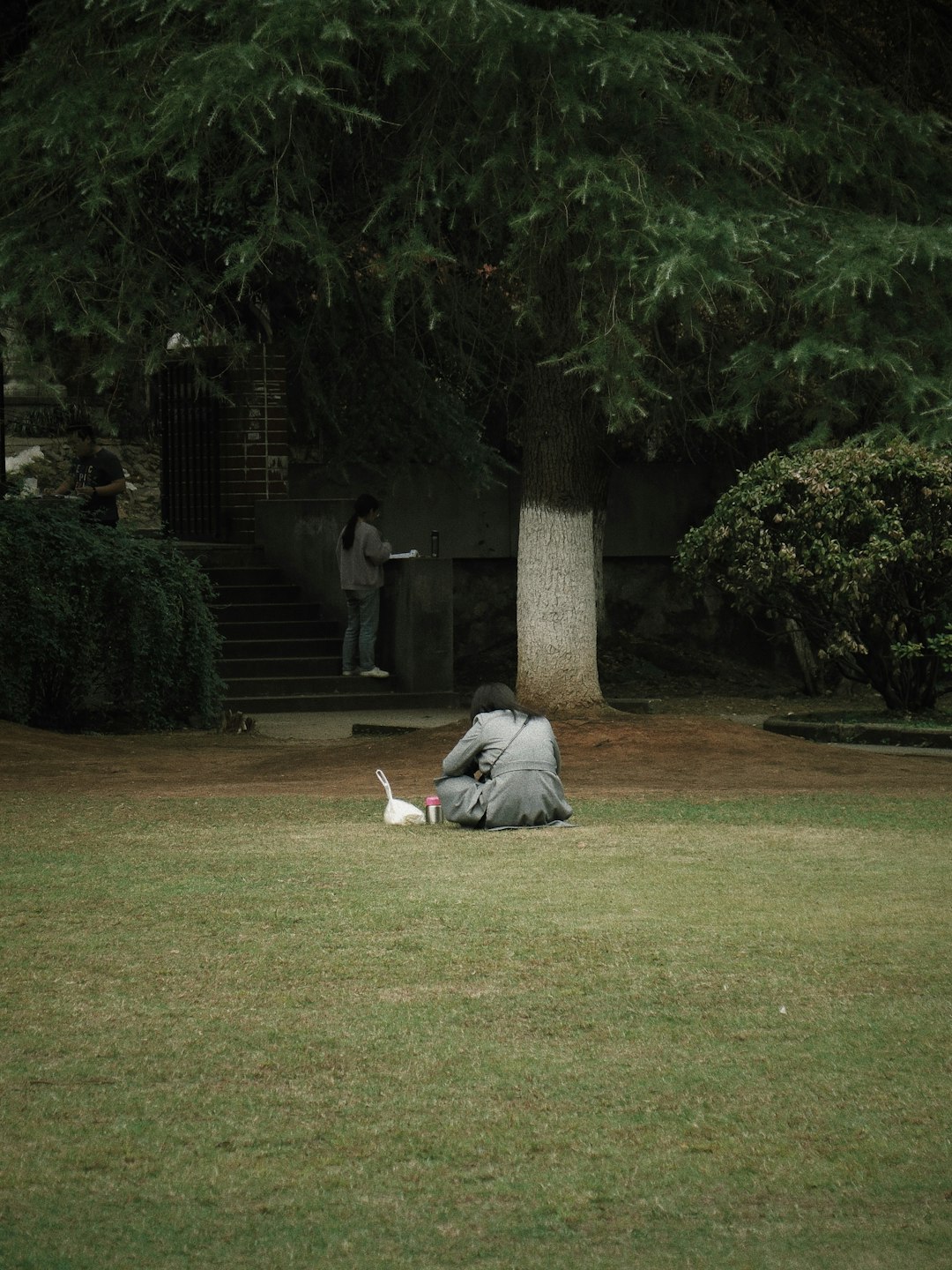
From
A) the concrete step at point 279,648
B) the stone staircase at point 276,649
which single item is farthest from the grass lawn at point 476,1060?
the concrete step at point 279,648

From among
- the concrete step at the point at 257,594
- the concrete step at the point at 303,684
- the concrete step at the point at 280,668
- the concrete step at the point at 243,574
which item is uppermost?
the concrete step at the point at 243,574

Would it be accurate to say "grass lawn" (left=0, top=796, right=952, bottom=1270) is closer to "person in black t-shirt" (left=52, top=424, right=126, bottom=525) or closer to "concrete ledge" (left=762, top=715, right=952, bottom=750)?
"concrete ledge" (left=762, top=715, right=952, bottom=750)

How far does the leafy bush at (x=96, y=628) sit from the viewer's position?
52.5 feet

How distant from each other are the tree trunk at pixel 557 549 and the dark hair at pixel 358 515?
4589mm

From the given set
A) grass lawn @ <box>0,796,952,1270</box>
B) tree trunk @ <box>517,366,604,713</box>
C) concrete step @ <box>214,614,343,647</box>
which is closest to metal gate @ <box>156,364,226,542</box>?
concrete step @ <box>214,614,343,647</box>

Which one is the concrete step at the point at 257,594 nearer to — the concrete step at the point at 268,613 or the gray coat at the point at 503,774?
the concrete step at the point at 268,613

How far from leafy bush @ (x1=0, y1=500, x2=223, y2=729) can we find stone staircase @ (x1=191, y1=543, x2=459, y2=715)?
60.0 inches

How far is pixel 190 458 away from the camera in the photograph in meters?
23.9

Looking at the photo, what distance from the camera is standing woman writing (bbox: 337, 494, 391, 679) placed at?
771 inches

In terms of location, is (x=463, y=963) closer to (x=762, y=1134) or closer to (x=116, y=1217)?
(x=762, y=1134)

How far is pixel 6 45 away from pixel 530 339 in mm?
5139

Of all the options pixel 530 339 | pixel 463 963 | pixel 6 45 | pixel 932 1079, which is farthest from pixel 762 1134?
pixel 6 45

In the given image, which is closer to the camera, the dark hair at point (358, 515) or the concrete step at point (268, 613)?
the dark hair at point (358, 515)

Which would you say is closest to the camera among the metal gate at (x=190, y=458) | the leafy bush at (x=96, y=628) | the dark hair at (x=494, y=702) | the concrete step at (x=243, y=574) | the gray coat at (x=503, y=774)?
the gray coat at (x=503, y=774)
